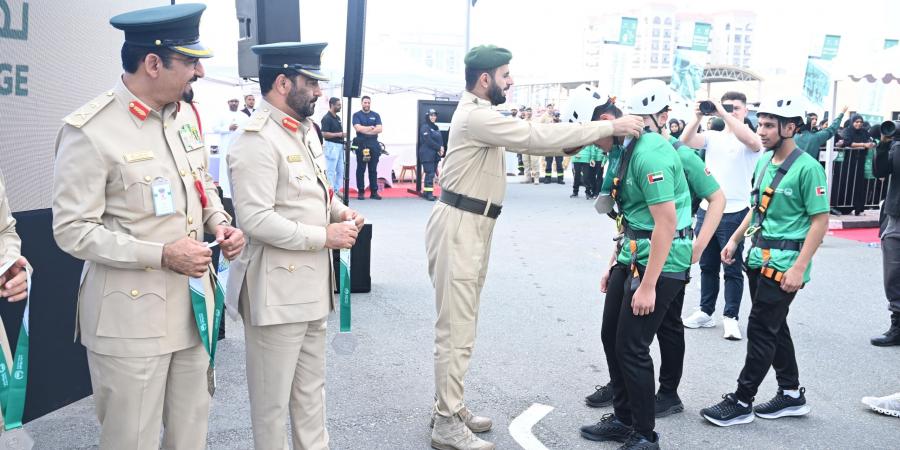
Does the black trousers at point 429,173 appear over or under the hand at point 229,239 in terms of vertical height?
under

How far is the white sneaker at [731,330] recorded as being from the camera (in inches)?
233

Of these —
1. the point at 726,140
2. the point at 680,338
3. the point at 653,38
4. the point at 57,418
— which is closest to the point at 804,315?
the point at 726,140

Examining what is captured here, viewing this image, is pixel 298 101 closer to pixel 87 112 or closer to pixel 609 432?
pixel 87 112

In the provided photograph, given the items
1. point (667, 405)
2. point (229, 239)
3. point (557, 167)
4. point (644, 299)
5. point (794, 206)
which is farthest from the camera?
point (557, 167)

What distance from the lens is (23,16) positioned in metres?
3.69

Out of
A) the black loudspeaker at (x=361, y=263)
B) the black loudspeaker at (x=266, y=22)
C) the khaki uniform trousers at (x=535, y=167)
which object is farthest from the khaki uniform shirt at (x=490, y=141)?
the khaki uniform trousers at (x=535, y=167)

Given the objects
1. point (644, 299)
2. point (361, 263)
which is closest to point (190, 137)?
point (644, 299)

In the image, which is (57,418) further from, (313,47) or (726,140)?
(726,140)

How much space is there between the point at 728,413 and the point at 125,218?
3.37 meters

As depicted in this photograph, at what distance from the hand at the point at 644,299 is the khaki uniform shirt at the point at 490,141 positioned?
746mm

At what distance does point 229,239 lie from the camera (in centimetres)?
263

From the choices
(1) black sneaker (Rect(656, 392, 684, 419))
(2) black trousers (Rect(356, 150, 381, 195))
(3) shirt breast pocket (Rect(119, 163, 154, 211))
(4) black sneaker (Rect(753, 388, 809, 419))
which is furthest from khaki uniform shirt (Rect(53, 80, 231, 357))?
(2) black trousers (Rect(356, 150, 381, 195))

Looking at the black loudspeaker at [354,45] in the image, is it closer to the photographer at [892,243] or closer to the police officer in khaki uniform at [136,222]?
the police officer in khaki uniform at [136,222]

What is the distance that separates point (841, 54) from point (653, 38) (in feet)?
467
